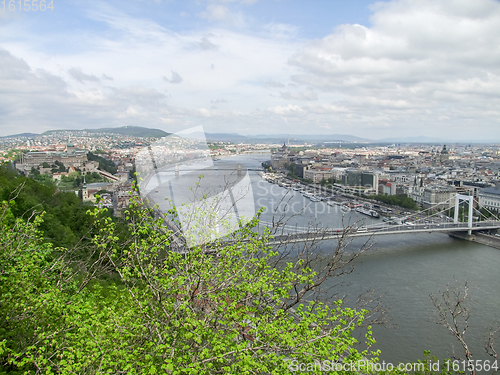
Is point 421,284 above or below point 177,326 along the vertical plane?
below

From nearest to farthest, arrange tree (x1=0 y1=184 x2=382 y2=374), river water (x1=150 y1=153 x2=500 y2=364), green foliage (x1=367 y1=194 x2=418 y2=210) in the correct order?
1. tree (x1=0 y1=184 x2=382 y2=374)
2. river water (x1=150 y1=153 x2=500 y2=364)
3. green foliage (x1=367 y1=194 x2=418 y2=210)

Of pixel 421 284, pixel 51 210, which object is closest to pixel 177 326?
pixel 51 210

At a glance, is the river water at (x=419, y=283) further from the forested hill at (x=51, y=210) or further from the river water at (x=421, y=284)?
the forested hill at (x=51, y=210)

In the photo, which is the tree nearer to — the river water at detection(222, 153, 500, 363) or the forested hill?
the river water at detection(222, 153, 500, 363)

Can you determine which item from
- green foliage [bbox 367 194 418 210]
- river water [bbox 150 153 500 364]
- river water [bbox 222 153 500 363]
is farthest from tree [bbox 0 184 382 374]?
green foliage [bbox 367 194 418 210]

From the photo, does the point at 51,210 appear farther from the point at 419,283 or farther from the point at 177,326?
the point at 419,283

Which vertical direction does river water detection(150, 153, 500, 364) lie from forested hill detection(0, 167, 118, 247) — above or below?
below

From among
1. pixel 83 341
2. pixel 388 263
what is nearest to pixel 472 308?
pixel 388 263

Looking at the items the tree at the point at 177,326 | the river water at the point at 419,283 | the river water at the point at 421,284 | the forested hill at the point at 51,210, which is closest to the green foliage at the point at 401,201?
the river water at the point at 419,283
